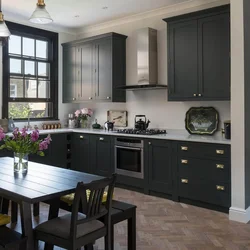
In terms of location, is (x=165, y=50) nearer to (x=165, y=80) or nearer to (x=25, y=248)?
(x=165, y=80)

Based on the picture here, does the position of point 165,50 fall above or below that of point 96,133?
above

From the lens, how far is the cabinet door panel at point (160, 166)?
435 cm

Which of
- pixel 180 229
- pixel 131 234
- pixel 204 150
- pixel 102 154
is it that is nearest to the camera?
pixel 131 234

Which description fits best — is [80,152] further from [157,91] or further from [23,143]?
[23,143]

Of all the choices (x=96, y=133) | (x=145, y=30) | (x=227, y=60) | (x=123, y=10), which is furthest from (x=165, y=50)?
(x=96, y=133)

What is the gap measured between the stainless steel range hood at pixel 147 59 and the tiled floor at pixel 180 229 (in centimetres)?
193

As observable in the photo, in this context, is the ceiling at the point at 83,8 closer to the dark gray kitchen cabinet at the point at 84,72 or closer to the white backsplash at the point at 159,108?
the dark gray kitchen cabinet at the point at 84,72

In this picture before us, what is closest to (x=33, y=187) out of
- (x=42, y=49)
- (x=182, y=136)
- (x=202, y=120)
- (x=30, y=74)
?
(x=182, y=136)

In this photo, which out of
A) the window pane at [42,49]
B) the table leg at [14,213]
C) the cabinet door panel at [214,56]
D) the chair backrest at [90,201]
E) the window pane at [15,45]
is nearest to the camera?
the chair backrest at [90,201]

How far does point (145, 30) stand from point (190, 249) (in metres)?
3.45

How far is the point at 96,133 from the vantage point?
5.21 m

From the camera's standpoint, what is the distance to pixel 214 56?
4145 mm

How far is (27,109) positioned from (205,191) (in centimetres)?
361

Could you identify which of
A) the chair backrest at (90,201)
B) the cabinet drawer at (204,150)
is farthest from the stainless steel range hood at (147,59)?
the chair backrest at (90,201)
